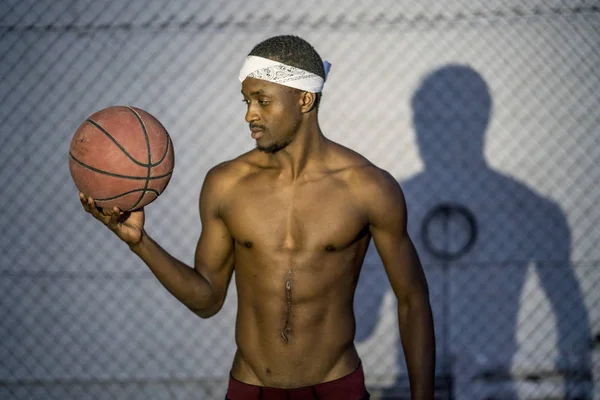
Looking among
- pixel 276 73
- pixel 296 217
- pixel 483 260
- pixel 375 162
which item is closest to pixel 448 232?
pixel 483 260

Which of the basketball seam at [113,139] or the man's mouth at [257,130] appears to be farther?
the man's mouth at [257,130]

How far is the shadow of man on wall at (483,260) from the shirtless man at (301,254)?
8.20ft

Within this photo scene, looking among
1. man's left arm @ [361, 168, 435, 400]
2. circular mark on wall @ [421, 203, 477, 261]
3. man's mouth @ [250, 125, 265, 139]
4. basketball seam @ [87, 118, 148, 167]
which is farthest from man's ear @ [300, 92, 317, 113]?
circular mark on wall @ [421, 203, 477, 261]

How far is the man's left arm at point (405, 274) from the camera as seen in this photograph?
3.02 metres

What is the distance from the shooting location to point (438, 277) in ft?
18.4

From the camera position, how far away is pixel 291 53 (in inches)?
119

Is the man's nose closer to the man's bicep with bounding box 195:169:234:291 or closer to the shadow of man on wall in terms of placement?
the man's bicep with bounding box 195:169:234:291

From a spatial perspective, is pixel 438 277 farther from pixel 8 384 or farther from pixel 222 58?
pixel 8 384

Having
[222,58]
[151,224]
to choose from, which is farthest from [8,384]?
[222,58]

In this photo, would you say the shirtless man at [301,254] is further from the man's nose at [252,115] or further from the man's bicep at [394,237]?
the man's nose at [252,115]

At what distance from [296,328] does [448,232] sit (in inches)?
110

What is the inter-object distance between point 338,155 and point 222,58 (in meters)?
2.47

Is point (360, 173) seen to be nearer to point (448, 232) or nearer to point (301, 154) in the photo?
point (301, 154)

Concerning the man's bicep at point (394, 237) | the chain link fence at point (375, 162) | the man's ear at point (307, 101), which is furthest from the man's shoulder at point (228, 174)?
the chain link fence at point (375, 162)
